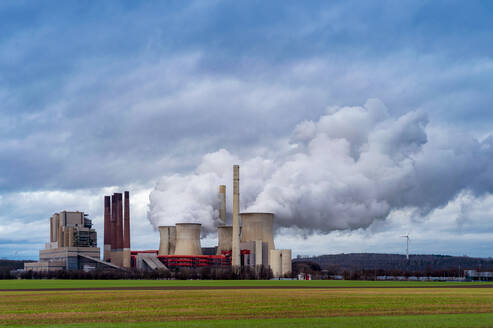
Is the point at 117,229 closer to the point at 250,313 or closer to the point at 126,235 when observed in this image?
the point at 126,235

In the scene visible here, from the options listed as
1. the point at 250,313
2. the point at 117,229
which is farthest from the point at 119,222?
the point at 250,313

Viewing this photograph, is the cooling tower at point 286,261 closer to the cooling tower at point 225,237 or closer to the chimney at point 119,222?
the cooling tower at point 225,237

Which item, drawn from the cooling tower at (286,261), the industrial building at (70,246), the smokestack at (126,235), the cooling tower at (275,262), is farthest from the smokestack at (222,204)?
the industrial building at (70,246)

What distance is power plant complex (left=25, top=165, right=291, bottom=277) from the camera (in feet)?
408

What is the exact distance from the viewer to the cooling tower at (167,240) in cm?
13825

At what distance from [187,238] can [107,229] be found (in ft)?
75.5

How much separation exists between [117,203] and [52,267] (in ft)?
66.5

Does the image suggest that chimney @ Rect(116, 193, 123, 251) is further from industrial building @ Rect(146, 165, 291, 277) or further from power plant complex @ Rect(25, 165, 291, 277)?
industrial building @ Rect(146, 165, 291, 277)

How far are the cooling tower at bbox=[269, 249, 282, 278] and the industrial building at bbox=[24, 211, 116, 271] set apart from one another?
3727cm

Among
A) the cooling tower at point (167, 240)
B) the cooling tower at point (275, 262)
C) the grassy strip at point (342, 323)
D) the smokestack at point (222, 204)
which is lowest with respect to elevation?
the cooling tower at point (275, 262)

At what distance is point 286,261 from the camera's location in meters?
132

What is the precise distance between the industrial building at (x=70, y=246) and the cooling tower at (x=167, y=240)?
13.3 meters

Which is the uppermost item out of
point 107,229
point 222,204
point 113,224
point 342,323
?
point 222,204

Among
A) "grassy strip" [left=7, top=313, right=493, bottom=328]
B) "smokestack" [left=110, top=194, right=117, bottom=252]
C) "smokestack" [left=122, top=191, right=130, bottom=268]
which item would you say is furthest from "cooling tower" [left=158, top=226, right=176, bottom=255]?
"grassy strip" [left=7, top=313, right=493, bottom=328]
